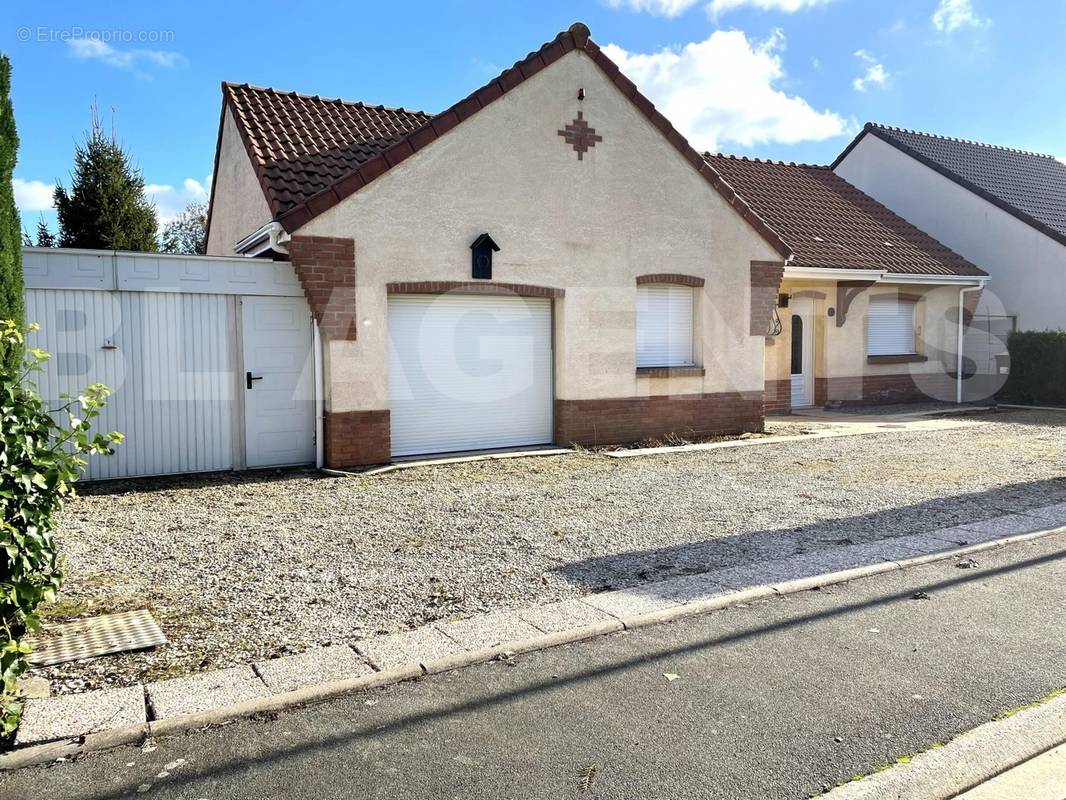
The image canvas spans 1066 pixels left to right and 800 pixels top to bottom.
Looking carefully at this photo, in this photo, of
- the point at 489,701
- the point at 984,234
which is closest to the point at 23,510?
the point at 489,701

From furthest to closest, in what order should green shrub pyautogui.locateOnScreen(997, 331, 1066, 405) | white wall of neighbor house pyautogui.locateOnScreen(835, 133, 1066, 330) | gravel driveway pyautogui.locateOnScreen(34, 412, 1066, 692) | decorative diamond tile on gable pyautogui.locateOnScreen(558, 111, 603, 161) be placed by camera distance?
white wall of neighbor house pyautogui.locateOnScreen(835, 133, 1066, 330)
green shrub pyautogui.locateOnScreen(997, 331, 1066, 405)
decorative diamond tile on gable pyautogui.locateOnScreen(558, 111, 603, 161)
gravel driveway pyautogui.locateOnScreen(34, 412, 1066, 692)

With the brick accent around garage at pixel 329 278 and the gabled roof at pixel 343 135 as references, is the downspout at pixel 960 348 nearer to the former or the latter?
the gabled roof at pixel 343 135

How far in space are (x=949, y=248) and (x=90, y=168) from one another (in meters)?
22.0

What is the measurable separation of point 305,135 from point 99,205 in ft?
38.9

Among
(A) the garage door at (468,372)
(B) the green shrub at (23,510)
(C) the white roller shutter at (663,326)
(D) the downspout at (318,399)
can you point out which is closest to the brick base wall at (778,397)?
(C) the white roller shutter at (663,326)

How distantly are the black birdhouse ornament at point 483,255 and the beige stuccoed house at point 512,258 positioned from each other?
3cm

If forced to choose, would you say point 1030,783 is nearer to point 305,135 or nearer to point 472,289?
point 472,289

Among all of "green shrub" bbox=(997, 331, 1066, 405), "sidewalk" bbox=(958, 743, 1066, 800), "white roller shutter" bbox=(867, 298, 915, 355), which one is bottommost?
"sidewalk" bbox=(958, 743, 1066, 800)

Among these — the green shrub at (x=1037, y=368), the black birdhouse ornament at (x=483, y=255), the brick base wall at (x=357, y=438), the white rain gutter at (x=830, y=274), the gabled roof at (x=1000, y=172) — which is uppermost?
the gabled roof at (x=1000, y=172)

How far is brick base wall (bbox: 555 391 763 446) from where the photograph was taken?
1191cm

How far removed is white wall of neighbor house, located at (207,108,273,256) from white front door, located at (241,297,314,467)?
1.60m

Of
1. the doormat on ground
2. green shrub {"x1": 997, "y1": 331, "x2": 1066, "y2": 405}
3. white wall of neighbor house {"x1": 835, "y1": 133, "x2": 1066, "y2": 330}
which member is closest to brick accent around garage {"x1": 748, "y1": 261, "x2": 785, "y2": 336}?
green shrub {"x1": 997, "y1": 331, "x2": 1066, "y2": 405}

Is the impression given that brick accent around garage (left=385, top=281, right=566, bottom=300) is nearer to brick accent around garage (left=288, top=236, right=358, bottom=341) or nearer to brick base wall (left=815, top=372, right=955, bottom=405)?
brick accent around garage (left=288, top=236, right=358, bottom=341)

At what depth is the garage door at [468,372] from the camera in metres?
10.7
